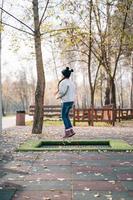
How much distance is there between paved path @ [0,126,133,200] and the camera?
593cm

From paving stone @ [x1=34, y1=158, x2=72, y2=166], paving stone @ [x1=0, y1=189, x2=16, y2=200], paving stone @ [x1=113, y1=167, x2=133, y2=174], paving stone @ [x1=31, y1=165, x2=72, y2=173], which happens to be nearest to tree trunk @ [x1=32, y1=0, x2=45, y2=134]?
paving stone @ [x1=34, y1=158, x2=72, y2=166]

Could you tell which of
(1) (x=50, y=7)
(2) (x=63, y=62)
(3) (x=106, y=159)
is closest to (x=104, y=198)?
(3) (x=106, y=159)

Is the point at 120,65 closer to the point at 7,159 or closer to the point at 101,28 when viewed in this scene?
the point at 101,28

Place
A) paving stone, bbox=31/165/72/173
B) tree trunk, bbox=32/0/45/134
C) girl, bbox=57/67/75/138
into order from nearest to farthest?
paving stone, bbox=31/165/72/173, girl, bbox=57/67/75/138, tree trunk, bbox=32/0/45/134

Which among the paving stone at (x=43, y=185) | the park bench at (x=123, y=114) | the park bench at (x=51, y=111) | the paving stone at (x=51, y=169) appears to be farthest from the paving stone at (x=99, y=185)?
the park bench at (x=51, y=111)

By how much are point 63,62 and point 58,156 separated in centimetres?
3727

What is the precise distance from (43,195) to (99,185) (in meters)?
0.91

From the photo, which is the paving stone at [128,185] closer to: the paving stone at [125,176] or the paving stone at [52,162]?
the paving stone at [125,176]

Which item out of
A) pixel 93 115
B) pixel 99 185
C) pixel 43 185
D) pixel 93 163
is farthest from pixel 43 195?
pixel 93 115

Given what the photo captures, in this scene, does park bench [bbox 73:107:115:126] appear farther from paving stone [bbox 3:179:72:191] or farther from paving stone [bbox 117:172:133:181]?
paving stone [bbox 3:179:72:191]

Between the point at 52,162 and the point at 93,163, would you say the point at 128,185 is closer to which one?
the point at 93,163

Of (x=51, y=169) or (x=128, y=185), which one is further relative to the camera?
(x=51, y=169)

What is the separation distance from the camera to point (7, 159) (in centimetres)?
904

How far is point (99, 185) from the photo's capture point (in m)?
6.44
